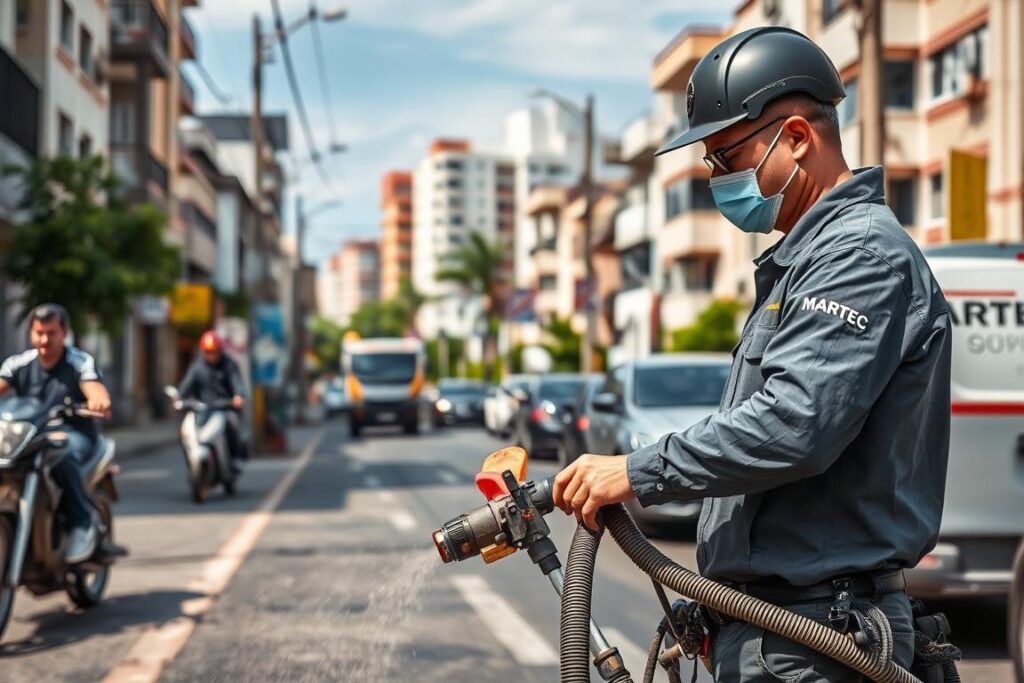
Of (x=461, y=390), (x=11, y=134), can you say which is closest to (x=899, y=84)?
(x=461, y=390)

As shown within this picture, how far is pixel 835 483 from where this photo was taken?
2.37 m

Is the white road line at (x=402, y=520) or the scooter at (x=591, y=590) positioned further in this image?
the white road line at (x=402, y=520)

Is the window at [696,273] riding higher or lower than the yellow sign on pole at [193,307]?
higher

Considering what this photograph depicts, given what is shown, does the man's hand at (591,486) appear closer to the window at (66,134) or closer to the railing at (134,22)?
the window at (66,134)

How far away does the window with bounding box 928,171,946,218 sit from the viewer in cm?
3216

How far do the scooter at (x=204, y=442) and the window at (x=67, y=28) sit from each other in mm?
19329

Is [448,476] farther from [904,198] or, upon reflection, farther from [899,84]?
[899,84]

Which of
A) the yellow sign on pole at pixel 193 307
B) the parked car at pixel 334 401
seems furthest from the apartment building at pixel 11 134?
the parked car at pixel 334 401

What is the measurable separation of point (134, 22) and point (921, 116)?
24.4 m

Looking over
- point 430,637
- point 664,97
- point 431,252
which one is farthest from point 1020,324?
point 431,252

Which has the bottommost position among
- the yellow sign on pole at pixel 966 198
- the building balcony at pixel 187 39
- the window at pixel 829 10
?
the yellow sign on pole at pixel 966 198

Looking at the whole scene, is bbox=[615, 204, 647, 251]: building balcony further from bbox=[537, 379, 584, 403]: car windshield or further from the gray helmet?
the gray helmet

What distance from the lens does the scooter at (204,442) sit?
50.8 feet

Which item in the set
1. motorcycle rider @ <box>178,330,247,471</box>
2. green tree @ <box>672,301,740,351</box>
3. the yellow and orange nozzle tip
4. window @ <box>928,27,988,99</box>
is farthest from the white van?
green tree @ <box>672,301,740,351</box>
